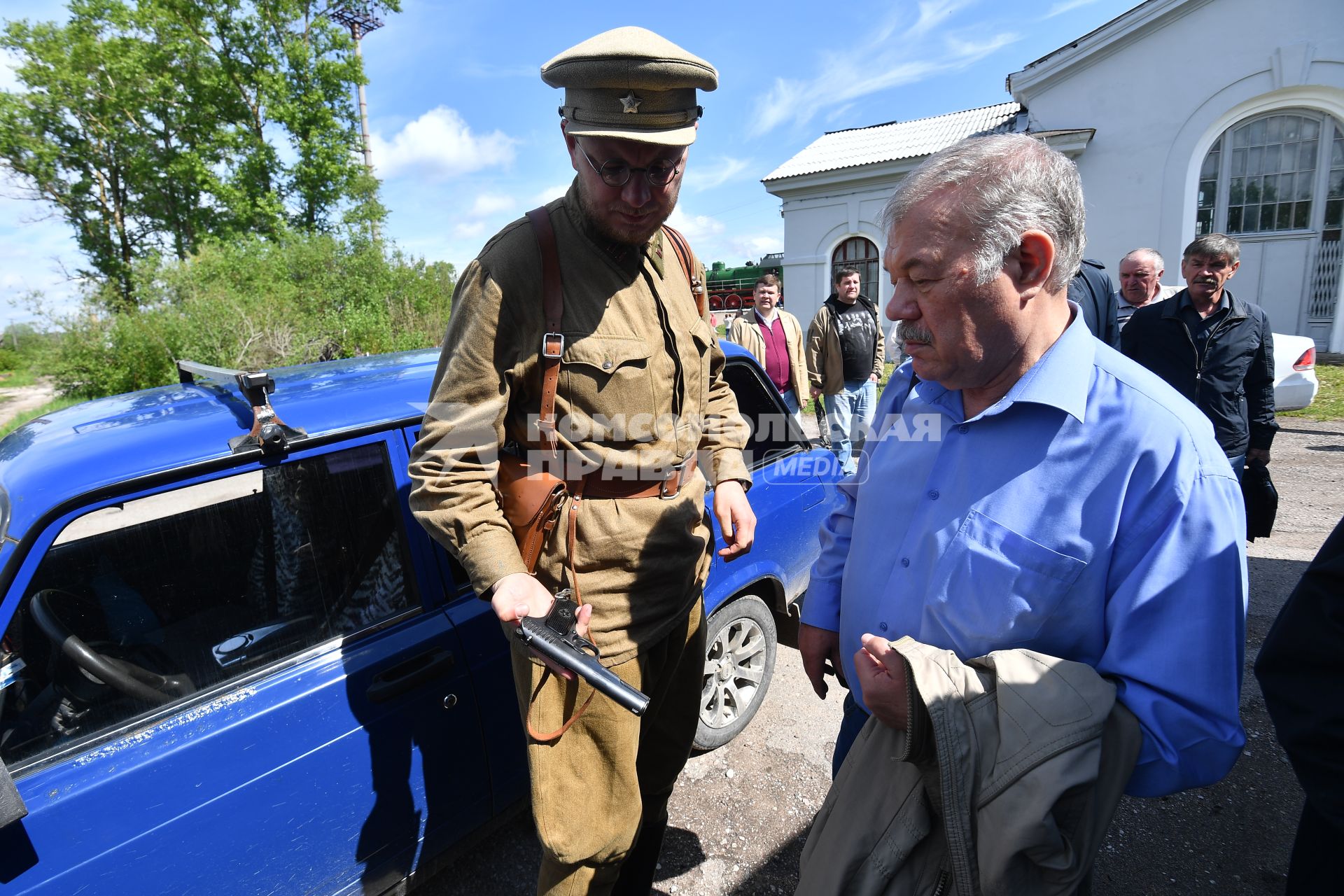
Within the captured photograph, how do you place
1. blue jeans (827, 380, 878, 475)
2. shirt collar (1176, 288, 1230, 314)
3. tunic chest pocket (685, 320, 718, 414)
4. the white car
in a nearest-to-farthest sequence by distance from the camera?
tunic chest pocket (685, 320, 718, 414)
shirt collar (1176, 288, 1230, 314)
blue jeans (827, 380, 878, 475)
the white car

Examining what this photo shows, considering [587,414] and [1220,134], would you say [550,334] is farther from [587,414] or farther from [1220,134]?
[1220,134]

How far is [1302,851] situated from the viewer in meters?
1.12

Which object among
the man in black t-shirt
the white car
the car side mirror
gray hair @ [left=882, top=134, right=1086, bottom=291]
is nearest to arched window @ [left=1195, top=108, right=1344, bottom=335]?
the white car

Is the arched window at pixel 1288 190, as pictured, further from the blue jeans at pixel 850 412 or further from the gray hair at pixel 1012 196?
the gray hair at pixel 1012 196

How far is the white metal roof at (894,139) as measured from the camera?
15.4 metres

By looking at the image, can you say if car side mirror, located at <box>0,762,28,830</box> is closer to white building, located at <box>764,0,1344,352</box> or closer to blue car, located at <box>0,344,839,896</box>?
blue car, located at <box>0,344,839,896</box>

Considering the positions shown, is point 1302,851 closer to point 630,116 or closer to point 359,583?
point 630,116

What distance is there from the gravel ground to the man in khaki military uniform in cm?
82

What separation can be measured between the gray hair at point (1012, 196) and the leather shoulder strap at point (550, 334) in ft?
2.79

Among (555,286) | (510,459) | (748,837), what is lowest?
(748,837)

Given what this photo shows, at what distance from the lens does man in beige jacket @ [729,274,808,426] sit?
21.3 feet

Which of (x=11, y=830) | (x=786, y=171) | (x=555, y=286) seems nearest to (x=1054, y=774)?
(x=555, y=286)

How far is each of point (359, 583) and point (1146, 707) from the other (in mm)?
1884

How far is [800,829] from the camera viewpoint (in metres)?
2.48
